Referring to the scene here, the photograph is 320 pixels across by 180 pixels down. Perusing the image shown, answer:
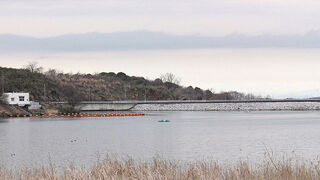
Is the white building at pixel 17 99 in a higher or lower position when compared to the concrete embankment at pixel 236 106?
higher

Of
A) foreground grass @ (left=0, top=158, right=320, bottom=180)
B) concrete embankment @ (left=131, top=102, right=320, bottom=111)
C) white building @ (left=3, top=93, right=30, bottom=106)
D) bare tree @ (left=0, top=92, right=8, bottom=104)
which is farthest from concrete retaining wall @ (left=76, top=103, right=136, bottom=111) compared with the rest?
foreground grass @ (left=0, top=158, right=320, bottom=180)

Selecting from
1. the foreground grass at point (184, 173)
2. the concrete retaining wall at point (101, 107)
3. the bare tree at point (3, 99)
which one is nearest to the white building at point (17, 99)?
the bare tree at point (3, 99)

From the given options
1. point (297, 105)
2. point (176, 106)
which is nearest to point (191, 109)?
point (176, 106)

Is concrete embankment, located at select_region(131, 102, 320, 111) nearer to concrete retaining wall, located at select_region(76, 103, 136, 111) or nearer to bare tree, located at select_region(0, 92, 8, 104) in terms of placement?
concrete retaining wall, located at select_region(76, 103, 136, 111)

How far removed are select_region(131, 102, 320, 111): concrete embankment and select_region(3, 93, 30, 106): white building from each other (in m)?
38.3

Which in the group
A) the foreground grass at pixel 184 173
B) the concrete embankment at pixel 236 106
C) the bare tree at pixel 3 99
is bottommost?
the foreground grass at pixel 184 173

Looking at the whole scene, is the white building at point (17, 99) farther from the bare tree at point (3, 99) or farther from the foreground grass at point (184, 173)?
the foreground grass at point (184, 173)

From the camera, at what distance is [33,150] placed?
50188mm

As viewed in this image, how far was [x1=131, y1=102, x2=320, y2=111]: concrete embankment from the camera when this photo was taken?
601ft

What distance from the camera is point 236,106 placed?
18750 centimetres

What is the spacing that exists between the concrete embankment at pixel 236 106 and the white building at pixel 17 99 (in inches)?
1508

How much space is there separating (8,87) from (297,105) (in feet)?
301

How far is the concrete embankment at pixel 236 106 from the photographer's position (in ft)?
601

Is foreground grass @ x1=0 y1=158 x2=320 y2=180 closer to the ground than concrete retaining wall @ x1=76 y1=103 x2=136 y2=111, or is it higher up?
closer to the ground
